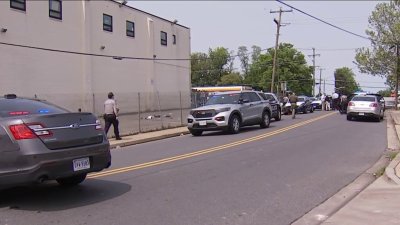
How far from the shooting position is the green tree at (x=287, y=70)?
338ft

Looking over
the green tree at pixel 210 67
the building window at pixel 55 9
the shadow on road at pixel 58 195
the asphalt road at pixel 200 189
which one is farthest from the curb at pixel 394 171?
the green tree at pixel 210 67

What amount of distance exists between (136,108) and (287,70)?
2856 inches

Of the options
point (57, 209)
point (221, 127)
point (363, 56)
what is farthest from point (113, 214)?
point (363, 56)

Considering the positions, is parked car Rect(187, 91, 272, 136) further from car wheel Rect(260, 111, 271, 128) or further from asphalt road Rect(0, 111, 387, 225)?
asphalt road Rect(0, 111, 387, 225)

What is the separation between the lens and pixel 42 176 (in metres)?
7.02

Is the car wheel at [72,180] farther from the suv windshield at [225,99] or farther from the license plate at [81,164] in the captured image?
the suv windshield at [225,99]

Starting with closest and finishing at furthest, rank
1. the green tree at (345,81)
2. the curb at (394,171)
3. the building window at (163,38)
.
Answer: the curb at (394,171)
the building window at (163,38)
the green tree at (345,81)

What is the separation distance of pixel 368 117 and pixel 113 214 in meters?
23.2

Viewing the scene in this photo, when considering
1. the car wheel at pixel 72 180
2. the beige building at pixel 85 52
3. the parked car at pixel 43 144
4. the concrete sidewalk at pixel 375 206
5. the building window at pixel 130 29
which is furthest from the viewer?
the building window at pixel 130 29

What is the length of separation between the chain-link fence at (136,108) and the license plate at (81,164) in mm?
12640

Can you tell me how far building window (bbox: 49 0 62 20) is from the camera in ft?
96.9

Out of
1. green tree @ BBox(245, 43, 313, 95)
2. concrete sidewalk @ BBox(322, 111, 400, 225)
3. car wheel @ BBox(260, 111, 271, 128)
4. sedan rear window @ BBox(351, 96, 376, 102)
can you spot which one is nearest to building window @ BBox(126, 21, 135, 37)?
sedan rear window @ BBox(351, 96, 376, 102)

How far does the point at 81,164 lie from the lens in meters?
7.53

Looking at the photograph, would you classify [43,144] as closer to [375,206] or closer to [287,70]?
[375,206]
